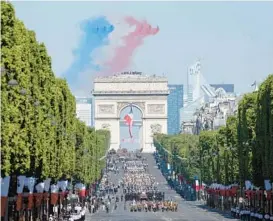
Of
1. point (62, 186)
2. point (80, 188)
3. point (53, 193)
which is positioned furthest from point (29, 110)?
point (80, 188)

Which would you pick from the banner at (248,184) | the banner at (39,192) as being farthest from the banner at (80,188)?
the banner at (39,192)

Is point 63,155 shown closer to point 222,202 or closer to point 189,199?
point 222,202

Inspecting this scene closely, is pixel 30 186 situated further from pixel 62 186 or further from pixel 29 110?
pixel 62 186

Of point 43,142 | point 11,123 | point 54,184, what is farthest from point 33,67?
point 54,184

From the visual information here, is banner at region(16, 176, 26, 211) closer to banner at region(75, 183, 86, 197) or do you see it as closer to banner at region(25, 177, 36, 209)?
banner at region(25, 177, 36, 209)

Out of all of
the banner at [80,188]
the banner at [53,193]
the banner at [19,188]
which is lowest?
the banner at [19,188]

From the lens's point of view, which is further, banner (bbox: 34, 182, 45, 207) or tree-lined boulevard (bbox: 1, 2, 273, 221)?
banner (bbox: 34, 182, 45, 207)

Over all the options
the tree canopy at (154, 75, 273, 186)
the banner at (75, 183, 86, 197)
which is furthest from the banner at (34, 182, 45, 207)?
the banner at (75, 183, 86, 197)

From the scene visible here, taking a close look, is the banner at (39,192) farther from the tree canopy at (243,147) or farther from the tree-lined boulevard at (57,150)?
the tree canopy at (243,147)
